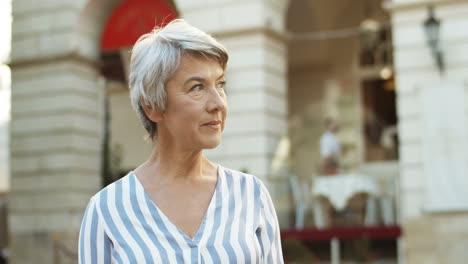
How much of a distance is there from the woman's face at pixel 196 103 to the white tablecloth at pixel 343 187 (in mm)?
9775

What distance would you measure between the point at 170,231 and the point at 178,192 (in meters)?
0.14

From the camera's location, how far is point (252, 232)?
225 centimetres

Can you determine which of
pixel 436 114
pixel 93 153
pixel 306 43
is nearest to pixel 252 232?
pixel 436 114

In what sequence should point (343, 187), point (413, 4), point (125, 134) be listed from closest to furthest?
1. point (413, 4)
2. point (343, 187)
3. point (125, 134)

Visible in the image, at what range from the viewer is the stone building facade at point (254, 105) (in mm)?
11258

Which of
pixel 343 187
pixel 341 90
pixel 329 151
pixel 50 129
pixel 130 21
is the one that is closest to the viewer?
pixel 343 187

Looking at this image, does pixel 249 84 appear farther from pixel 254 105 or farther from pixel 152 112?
pixel 152 112

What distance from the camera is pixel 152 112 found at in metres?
2.28

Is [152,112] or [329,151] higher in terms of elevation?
[329,151]

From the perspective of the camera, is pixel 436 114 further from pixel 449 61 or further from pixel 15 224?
pixel 15 224

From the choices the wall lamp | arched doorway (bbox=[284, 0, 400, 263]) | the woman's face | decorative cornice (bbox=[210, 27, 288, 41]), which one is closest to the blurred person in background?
arched doorway (bbox=[284, 0, 400, 263])

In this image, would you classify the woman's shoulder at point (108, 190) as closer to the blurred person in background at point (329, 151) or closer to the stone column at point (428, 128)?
the stone column at point (428, 128)

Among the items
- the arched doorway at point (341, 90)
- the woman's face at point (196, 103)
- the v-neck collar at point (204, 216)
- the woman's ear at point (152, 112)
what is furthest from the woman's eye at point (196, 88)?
the arched doorway at point (341, 90)

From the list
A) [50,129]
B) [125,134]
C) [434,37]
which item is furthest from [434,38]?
[50,129]
